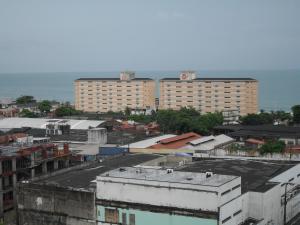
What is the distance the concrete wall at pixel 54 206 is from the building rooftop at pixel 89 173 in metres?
0.69

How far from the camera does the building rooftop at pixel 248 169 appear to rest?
21.7m

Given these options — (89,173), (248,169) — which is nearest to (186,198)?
(248,169)

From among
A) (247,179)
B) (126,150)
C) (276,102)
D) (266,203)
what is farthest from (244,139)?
(276,102)

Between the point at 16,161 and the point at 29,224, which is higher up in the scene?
the point at 16,161

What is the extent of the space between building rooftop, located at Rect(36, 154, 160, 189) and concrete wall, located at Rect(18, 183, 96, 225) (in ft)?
2.27

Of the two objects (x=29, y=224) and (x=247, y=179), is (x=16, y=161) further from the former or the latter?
(x=247, y=179)

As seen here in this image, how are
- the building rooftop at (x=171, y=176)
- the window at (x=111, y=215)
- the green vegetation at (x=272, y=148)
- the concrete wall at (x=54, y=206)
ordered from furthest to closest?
1. the green vegetation at (x=272, y=148)
2. the concrete wall at (x=54, y=206)
3. the window at (x=111, y=215)
4. the building rooftop at (x=171, y=176)

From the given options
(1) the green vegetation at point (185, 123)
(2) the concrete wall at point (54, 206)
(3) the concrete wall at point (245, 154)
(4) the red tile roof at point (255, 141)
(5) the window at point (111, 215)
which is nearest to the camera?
(5) the window at point (111, 215)

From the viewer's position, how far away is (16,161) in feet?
85.5

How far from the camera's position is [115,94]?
8112 cm

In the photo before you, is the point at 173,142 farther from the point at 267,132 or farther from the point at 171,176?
the point at 171,176

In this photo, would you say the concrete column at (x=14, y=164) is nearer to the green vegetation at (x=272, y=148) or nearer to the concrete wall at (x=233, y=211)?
the concrete wall at (x=233, y=211)

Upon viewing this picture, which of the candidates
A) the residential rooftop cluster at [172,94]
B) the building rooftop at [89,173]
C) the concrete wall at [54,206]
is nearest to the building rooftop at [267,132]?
the building rooftop at [89,173]

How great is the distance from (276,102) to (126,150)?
94261 mm
